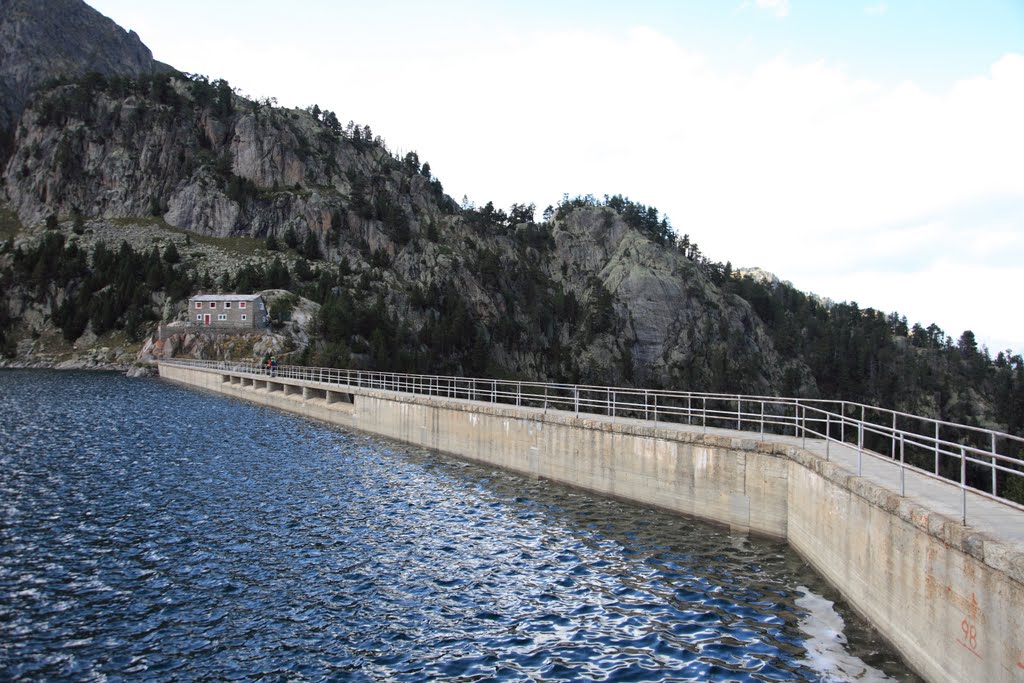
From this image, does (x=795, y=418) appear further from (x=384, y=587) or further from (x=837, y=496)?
(x=384, y=587)

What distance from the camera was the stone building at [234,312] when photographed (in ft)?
392

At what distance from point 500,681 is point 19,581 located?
45.0ft

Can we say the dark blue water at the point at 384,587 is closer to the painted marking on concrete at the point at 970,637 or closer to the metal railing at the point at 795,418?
the painted marking on concrete at the point at 970,637

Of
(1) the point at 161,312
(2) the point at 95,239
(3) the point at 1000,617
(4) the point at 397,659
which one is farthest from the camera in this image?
(2) the point at 95,239

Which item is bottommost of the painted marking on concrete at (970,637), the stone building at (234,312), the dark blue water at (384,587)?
the dark blue water at (384,587)

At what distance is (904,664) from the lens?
13.6 metres

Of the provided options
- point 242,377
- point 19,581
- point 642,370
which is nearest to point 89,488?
point 19,581

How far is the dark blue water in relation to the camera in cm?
1412

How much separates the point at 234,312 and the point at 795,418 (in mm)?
112467

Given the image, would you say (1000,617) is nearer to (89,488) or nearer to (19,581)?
(19,581)

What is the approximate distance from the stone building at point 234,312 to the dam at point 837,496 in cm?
8170

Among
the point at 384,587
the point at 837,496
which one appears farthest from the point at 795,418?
the point at 384,587

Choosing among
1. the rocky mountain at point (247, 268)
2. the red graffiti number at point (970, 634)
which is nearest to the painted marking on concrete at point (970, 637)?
the red graffiti number at point (970, 634)

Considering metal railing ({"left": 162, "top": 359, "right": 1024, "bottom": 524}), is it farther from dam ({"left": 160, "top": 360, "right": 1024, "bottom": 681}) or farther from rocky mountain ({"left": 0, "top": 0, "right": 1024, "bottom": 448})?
rocky mountain ({"left": 0, "top": 0, "right": 1024, "bottom": 448})
